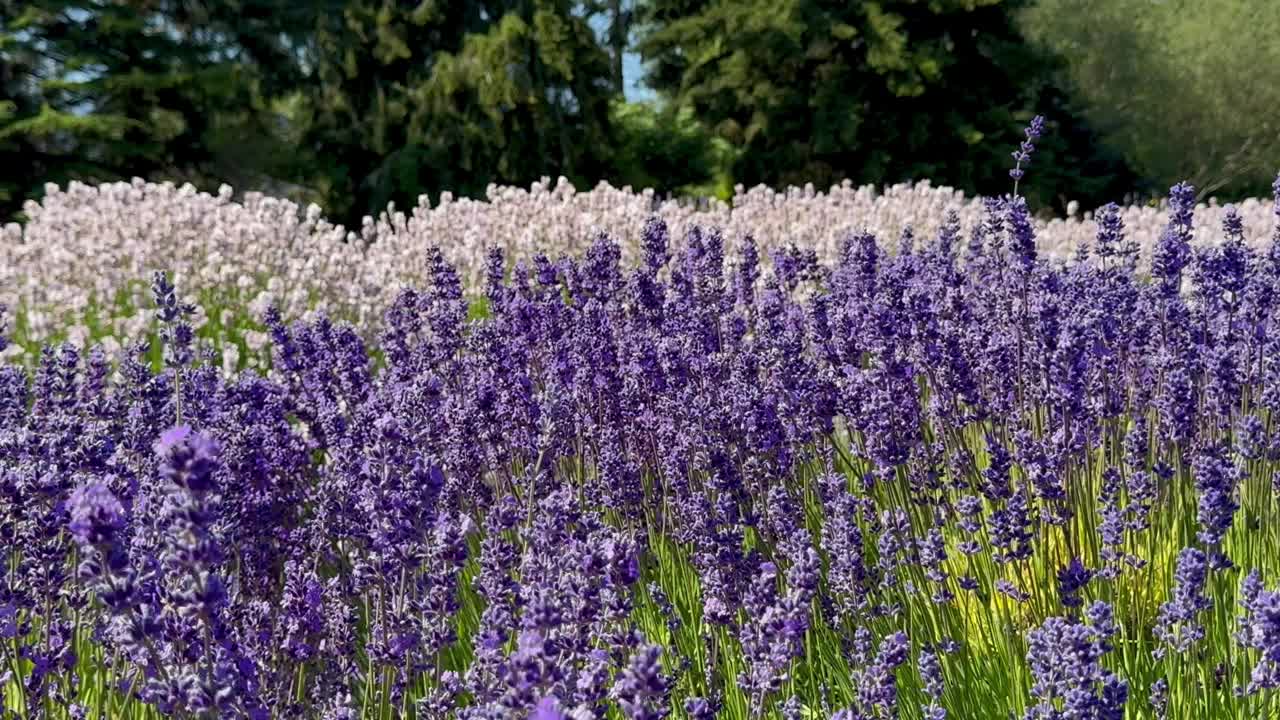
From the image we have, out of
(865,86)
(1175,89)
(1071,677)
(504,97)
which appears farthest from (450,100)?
(1071,677)

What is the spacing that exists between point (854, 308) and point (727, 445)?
120cm

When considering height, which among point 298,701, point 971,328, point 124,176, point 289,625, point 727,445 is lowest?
point 298,701

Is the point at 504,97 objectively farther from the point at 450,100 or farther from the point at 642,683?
the point at 642,683

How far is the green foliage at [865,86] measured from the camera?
2088cm

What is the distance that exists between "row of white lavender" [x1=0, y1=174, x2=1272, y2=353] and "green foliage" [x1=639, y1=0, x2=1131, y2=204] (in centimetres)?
975

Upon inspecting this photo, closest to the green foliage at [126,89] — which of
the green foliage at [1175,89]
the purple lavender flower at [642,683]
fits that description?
the green foliage at [1175,89]

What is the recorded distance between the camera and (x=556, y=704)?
57.3 inches

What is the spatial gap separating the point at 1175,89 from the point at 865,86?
10106 millimetres

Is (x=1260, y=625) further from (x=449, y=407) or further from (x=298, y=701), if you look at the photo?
(x=449, y=407)

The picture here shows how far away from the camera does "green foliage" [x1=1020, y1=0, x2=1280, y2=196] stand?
2694 centimetres

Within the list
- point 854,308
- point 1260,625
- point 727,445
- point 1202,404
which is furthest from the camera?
point 854,308

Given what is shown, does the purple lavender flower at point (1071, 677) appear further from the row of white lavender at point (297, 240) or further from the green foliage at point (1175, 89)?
the green foliage at point (1175, 89)

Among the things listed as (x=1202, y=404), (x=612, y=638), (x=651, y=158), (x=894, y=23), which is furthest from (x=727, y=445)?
(x=651, y=158)

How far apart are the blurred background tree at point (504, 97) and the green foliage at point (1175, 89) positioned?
2.84 m
